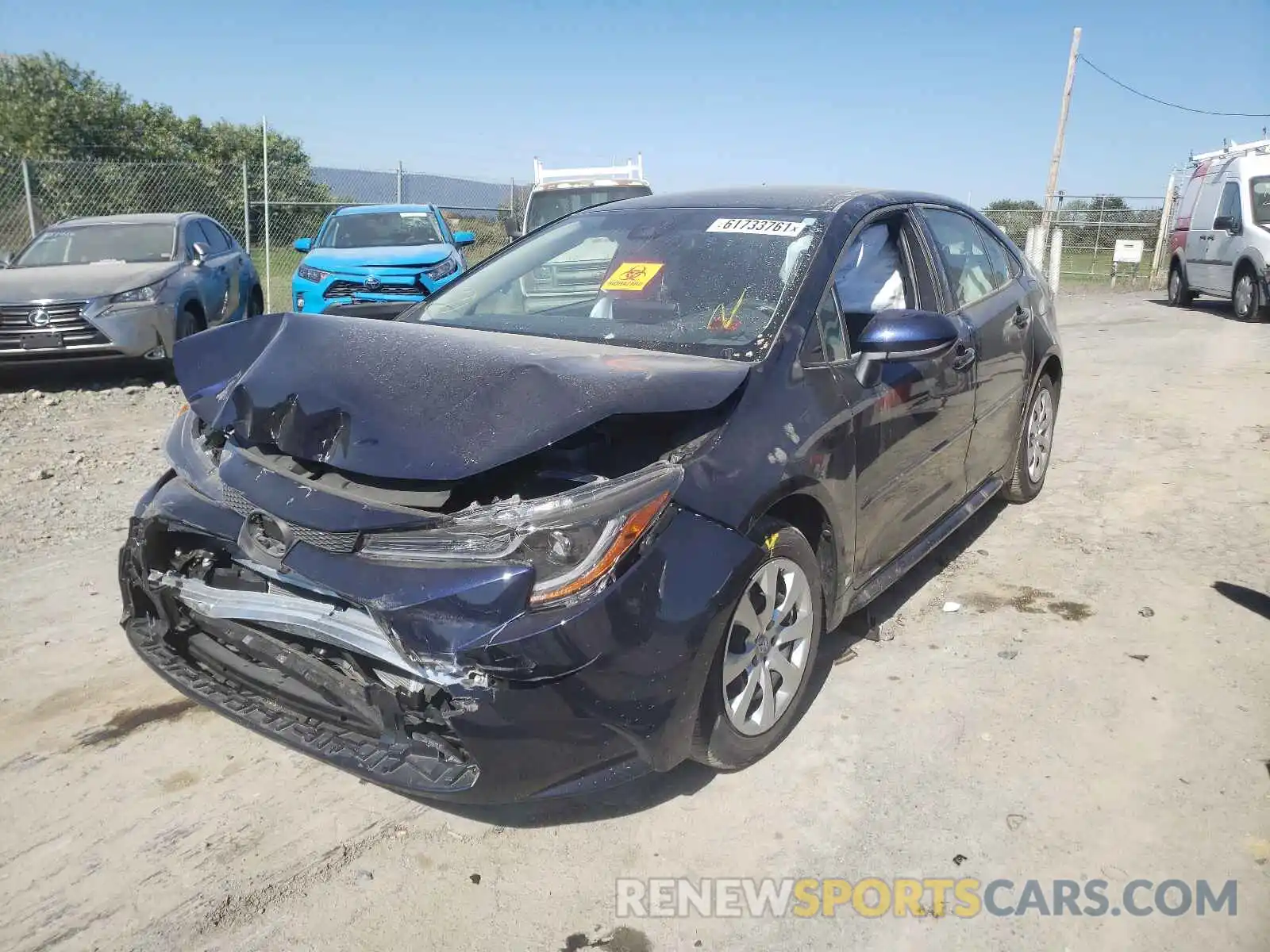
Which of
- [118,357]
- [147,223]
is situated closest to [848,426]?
[118,357]

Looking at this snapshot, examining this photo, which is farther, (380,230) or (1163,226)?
(1163,226)

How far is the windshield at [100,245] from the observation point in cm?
941

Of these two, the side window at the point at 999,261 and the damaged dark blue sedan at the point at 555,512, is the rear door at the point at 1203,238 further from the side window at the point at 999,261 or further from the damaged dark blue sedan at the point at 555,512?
the damaged dark blue sedan at the point at 555,512

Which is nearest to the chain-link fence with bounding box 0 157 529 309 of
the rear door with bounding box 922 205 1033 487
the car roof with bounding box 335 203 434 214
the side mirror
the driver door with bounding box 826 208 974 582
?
the car roof with bounding box 335 203 434 214

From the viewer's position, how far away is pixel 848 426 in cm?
314

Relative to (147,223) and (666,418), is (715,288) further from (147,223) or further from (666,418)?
(147,223)

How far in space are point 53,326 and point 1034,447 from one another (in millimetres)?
7598

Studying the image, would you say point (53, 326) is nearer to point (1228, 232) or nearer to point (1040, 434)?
point (1040, 434)

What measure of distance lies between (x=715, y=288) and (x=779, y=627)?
117cm

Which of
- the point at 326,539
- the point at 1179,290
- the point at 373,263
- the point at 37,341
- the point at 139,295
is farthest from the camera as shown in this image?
the point at 1179,290

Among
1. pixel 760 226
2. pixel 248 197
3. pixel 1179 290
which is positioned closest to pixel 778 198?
pixel 760 226

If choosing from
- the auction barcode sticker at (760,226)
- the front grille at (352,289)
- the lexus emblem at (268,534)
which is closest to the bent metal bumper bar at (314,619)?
the lexus emblem at (268,534)

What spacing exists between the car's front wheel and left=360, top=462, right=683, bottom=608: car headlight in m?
0.46

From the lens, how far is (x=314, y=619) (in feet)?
8.06
